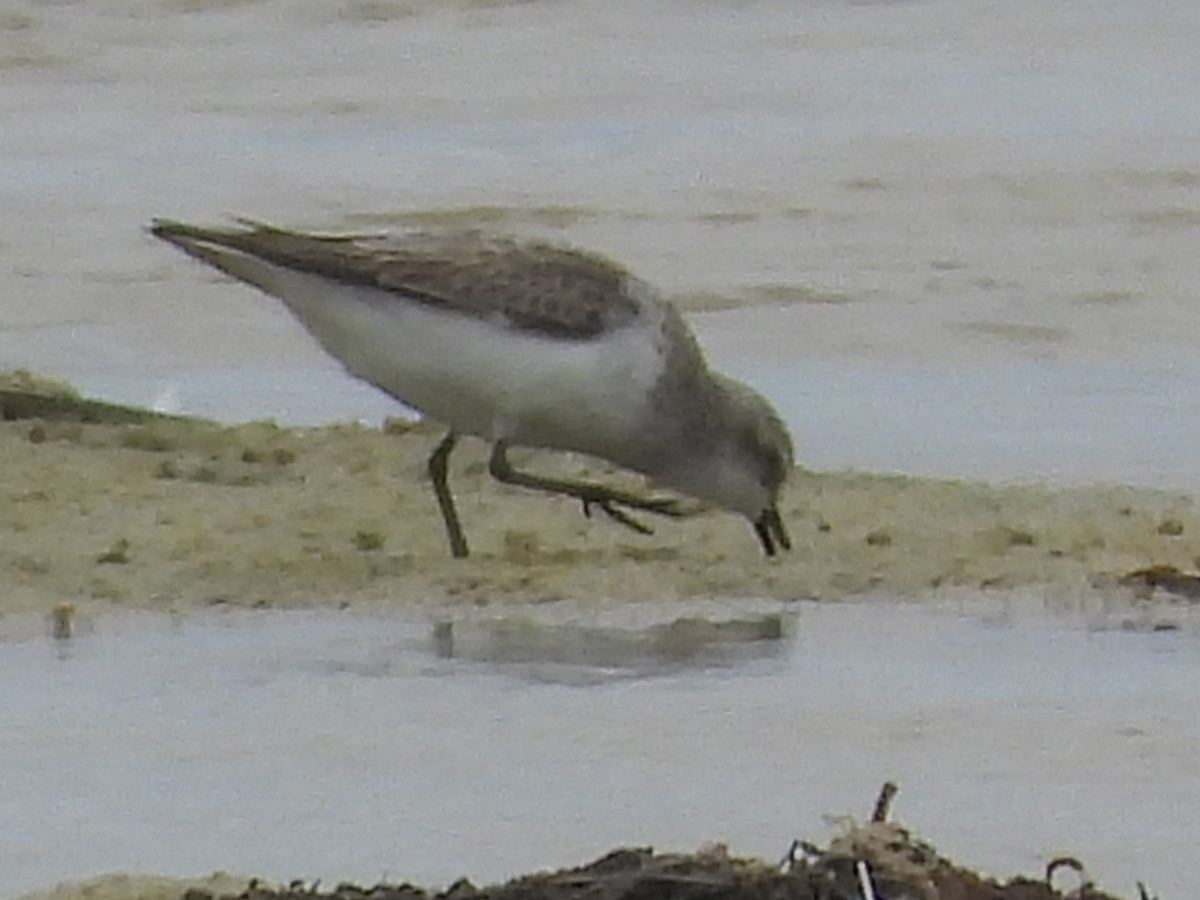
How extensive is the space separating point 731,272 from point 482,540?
3.48 meters

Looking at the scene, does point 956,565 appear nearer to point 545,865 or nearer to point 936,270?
point 545,865

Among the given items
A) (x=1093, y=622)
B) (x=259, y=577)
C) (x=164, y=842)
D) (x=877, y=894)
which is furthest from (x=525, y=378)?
(x=877, y=894)

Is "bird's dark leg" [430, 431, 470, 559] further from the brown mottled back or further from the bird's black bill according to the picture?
the bird's black bill

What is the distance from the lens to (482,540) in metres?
7.28

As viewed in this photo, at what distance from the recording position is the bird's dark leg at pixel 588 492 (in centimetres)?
745

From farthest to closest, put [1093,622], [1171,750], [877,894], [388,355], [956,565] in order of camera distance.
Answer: [388,355], [956,565], [1093,622], [1171,750], [877,894]

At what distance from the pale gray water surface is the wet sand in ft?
0.62

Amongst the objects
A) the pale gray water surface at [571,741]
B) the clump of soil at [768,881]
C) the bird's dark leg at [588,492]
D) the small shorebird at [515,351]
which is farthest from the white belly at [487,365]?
the clump of soil at [768,881]

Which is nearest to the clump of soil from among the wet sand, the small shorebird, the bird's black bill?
the wet sand

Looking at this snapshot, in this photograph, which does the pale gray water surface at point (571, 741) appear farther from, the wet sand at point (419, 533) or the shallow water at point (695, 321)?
the wet sand at point (419, 533)

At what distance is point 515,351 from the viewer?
733cm

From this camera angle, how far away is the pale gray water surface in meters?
5.00

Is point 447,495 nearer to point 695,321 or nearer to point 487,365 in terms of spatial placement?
point 487,365

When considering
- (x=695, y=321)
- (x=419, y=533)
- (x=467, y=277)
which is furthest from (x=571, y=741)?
(x=695, y=321)
